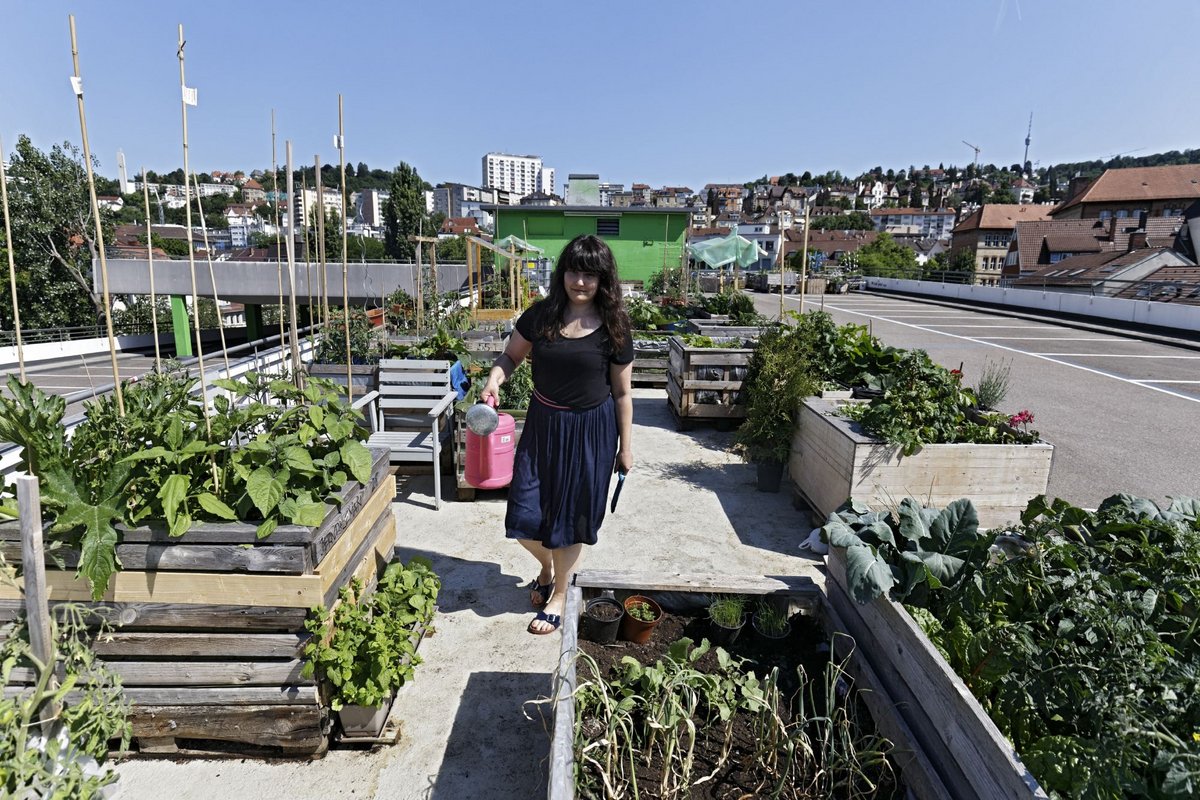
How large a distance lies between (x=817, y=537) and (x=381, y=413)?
350cm

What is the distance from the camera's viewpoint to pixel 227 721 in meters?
2.21

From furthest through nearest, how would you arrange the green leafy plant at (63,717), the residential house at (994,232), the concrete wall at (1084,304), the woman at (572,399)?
1. the residential house at (994,232)
2. the concrete wall at (1084,304)
3. the woman at (572,399)
4. the green leafy plant at (63,717)

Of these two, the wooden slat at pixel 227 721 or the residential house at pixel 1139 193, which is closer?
the wooden slat at pixel 227 721

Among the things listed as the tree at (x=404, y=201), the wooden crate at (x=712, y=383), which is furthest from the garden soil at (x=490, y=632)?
the tree at (x=404, y=201)

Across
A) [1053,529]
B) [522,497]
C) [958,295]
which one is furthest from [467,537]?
[958,295]

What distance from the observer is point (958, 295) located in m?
28.1

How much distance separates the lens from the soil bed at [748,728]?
5.98 feet

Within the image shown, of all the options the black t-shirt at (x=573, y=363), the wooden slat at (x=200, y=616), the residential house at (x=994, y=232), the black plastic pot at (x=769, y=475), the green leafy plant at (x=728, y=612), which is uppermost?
the residential house at (x=994, y=232)

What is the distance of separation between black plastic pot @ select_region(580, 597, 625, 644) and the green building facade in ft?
89.1

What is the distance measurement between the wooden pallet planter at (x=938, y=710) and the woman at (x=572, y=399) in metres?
1.20

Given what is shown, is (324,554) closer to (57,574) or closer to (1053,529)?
(57,574)

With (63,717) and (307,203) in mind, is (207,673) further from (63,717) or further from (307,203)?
(307,203)

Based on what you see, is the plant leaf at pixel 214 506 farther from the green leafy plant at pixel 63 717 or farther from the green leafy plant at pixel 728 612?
the green leafy plant at pixel 728 612

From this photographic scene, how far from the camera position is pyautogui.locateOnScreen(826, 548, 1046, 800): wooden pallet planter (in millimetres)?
1547
